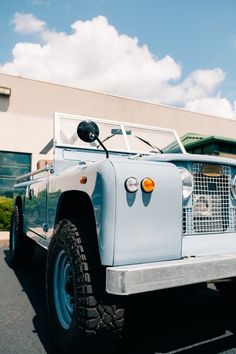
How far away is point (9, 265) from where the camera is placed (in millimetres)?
4773

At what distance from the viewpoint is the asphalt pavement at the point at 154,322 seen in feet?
7.27

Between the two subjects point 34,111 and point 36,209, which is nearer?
point 36,209

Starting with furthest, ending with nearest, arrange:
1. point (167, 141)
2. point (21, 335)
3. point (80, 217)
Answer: point (167, 141) → point (21, 335) → point (80, 217)

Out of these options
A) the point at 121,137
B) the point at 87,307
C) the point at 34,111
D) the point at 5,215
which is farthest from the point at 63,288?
the point at 34,111

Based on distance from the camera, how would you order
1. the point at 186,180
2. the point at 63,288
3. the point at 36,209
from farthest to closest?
1. the point at 36,209
2. the point at 63,288
3. the point at 186,180

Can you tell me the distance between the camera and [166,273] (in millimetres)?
1690

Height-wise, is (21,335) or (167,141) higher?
(167,141)

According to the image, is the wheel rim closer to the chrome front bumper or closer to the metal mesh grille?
the chrome front bumper

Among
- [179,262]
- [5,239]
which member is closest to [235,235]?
[179,262]

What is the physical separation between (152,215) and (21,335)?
148 cm

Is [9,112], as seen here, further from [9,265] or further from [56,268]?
[56,268]

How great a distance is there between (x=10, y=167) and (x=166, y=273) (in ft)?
43.6

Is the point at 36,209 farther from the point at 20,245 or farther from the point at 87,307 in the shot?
the point at 87,307

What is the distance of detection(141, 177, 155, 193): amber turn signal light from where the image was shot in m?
1.80
